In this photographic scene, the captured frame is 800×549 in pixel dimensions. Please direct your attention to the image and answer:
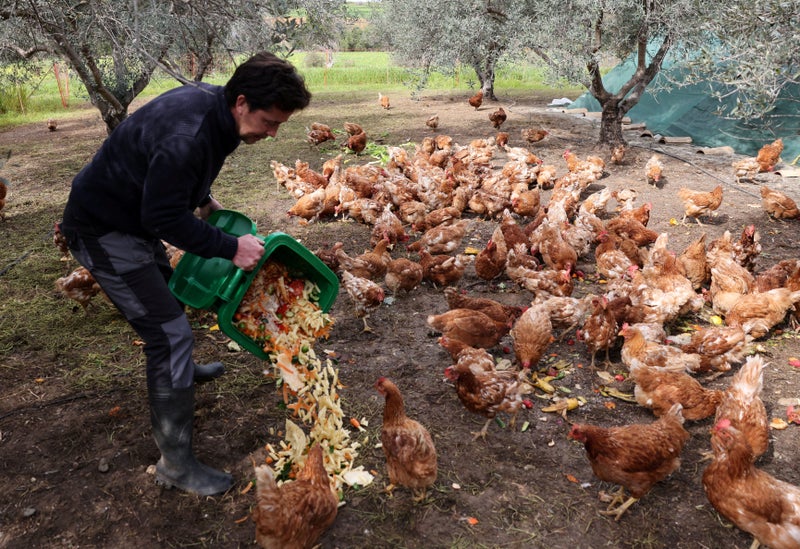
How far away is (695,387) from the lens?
4.29 metres

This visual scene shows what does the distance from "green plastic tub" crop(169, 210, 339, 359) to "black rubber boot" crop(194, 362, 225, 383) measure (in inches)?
50.6

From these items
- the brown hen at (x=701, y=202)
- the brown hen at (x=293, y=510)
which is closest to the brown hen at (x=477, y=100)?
the brown hen at (x=701, y=202)

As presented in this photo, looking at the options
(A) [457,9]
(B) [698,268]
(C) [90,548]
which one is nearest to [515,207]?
(B) [698,268]

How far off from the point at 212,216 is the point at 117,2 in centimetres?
553

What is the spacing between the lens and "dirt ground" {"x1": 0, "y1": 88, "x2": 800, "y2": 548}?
11.2 ft

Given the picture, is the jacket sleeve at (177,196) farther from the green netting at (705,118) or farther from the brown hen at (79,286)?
the green netting at (705,118)

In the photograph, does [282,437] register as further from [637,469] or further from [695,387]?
[695,387]

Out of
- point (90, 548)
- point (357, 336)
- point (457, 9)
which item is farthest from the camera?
point (457, 9)

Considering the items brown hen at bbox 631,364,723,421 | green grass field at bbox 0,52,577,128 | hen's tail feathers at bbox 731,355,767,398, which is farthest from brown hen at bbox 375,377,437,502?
green grass field at bbox 0,52,577,128

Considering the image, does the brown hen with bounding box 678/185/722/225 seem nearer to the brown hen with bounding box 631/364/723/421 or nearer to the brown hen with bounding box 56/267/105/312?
the brown hen with bounding box 631/364/723/421

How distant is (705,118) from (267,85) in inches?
551

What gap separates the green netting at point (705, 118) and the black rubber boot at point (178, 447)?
441 inches

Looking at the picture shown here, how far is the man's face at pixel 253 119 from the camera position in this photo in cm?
303

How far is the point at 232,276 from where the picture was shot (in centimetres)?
360
